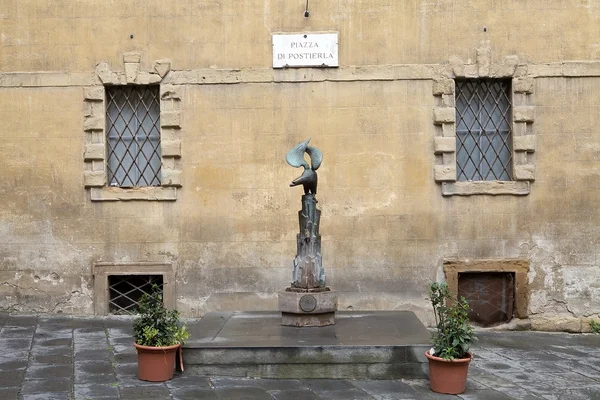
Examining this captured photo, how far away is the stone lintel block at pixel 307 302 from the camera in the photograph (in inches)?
335

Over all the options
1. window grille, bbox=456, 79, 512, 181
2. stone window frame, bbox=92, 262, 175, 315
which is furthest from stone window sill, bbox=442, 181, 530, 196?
stone window frame, bbox=92, 262, 175, 315

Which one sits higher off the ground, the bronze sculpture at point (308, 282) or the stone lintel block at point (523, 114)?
the stone lintel block at point (523, 114)

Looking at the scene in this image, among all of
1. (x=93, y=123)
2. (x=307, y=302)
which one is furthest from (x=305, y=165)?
(x=93, y=123)

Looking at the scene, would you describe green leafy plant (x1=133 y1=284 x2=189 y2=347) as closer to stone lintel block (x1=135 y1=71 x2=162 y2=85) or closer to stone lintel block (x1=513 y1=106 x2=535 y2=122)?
stone lintel block (x1=135 y1=71 x2=162 y2=85)

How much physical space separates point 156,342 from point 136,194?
4057 mm

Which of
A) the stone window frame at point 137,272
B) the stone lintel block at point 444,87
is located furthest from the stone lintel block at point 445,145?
the stone window frame at point 137,272

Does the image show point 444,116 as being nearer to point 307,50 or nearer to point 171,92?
point 307,50

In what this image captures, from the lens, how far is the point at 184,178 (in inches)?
436

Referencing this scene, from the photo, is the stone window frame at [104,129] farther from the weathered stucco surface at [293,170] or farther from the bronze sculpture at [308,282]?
the bronze sculpture at [308,282]

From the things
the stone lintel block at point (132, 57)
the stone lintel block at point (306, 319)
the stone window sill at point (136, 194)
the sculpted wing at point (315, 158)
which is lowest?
the stone lintel block at point (306, 319)

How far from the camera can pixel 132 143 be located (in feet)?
37.1

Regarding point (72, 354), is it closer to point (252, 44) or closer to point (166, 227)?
point (166, 227)

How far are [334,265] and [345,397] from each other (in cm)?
415

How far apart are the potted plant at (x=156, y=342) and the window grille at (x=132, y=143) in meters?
4.16
